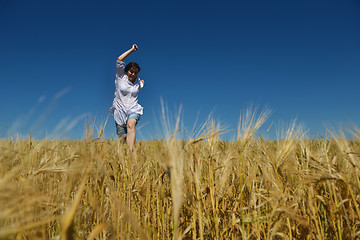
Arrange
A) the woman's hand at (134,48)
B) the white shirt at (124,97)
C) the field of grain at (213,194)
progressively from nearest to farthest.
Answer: the field of grain at (213,194)
the woman's hand at (134,48)
the white shirt at (124,97)

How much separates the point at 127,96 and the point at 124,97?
0.05m

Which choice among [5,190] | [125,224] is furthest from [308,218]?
[5,190]

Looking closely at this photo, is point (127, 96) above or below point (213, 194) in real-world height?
above

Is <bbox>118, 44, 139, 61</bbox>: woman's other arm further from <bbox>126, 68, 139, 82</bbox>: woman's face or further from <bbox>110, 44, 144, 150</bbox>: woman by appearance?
<bbox>126, 68, 139, 82</bbox>: woman's face

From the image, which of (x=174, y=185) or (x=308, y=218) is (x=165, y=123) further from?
(x=308, y=218)

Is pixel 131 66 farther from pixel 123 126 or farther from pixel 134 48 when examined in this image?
pixel 123 126

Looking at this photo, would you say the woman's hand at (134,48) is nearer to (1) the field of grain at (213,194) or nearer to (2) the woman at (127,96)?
(2) the woman at (127,96)

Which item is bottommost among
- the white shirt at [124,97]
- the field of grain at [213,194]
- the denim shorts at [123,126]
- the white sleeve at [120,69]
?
the field of grain at [213,194]

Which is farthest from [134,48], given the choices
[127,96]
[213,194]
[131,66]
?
[213,194]

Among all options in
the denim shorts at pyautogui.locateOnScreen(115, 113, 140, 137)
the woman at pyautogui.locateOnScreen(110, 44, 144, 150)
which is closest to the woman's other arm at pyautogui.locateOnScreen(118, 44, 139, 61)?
the woman at pyautogui.locateOnScreen(110, 44, 144, 150)

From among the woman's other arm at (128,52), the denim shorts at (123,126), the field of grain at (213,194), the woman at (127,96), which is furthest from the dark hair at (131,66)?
the field of grain at (213,194)

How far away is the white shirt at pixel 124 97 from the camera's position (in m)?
3.98

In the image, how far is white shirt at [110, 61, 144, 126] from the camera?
157 inches

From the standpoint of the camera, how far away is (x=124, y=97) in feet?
13.3
